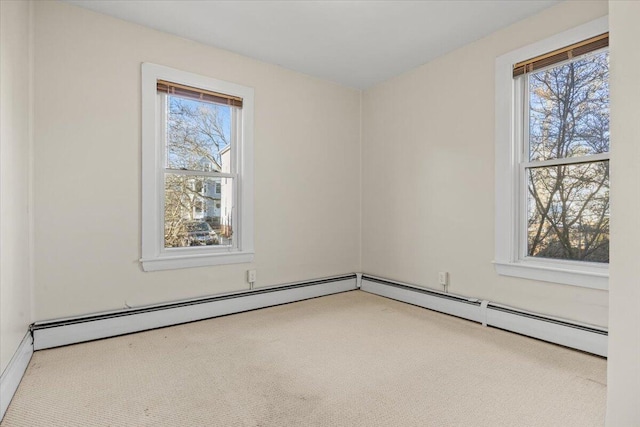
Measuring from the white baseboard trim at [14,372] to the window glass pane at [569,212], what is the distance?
11.1 ft

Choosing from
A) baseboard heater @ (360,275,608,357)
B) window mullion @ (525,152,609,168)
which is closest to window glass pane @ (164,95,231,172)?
baseboard heater @ (360,275,608,357)

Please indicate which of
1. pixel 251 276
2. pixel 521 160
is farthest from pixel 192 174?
pixel 521 160

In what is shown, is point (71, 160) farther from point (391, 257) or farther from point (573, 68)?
point (573, 68)

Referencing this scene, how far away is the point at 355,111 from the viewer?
411 cm

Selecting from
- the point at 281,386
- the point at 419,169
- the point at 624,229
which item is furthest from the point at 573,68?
the point at 281,386

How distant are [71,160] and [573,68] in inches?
146

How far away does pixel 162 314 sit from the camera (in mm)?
2770

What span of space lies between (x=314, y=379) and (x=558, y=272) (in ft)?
6.17

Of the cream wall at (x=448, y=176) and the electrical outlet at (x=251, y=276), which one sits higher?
the cream wall at (x=448, y=176)

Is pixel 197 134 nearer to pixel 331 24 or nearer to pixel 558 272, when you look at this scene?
pixel 331 24

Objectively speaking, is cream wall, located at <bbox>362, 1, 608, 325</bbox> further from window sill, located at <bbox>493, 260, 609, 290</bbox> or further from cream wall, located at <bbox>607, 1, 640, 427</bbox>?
cream wall, located at <bbox>607, 1, 640, 427</bbox>

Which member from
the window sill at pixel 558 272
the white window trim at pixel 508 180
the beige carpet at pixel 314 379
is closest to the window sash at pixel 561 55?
the white window trim at pixel 508 180

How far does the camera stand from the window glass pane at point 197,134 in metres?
2.95

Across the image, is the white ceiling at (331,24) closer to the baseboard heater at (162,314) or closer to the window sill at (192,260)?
the window sill at (192,260)
